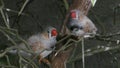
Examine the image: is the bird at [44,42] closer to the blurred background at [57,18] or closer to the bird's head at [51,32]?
the bird's head at [51,32]

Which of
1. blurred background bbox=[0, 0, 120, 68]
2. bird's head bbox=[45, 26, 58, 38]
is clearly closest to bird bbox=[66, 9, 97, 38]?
bird's head bbox=[45, 26, 58, 38]

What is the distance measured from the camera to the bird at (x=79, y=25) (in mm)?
1820

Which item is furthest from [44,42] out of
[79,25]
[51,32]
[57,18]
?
[57,18]

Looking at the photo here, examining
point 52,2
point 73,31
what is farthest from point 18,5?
point 73,31

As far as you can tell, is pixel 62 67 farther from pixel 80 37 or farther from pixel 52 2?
pixel 52 2

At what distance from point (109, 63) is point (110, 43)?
16.8 inches

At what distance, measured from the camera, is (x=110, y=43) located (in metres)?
2.05

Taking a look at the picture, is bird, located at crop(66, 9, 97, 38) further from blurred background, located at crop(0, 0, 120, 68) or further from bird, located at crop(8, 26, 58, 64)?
blurred background, located at crop(0, 0, 120, 68)

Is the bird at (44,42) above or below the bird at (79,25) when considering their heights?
below

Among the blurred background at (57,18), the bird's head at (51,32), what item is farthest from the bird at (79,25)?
the blurred background at (57,18)

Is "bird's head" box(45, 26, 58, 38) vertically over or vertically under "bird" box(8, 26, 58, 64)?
over

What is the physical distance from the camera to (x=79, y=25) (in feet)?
6.26

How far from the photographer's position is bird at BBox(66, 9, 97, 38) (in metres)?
1.82

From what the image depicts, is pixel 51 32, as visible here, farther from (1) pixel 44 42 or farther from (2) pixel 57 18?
(2) pixel 57 18
